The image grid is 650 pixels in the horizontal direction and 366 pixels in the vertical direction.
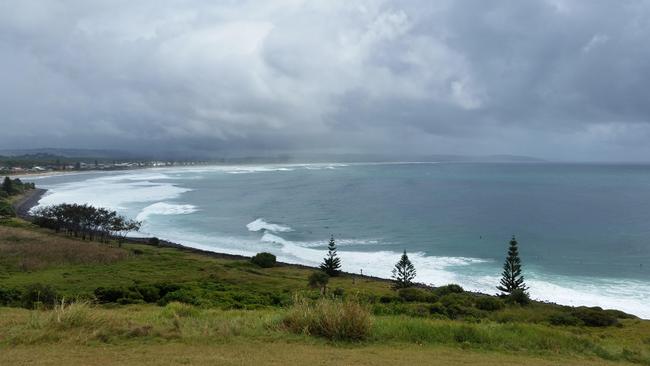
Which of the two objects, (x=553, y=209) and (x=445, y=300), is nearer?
(x=445, y=300)

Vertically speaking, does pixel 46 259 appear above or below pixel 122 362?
below

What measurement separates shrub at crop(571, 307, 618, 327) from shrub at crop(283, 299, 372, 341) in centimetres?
2196

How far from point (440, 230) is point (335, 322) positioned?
64521mm

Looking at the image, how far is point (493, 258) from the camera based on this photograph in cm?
5556

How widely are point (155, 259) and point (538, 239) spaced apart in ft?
166

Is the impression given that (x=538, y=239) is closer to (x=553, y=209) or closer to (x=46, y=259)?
(x=553, y=209)

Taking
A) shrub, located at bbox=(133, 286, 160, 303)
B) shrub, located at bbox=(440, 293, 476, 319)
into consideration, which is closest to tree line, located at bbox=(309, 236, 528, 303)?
shrub, located at bbox=(440, 293, 476, 319)

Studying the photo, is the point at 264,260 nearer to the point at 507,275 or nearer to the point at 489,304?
the point at 507,275

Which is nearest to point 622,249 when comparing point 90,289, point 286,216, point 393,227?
point 393,227

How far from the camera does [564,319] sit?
999 inches

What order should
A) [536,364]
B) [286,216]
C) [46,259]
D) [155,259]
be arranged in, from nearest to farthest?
[536,364] < [46,259] < [155,259] < [286,216]

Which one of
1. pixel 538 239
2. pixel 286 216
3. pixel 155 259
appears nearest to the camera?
pixel 155 259

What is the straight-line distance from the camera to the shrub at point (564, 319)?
2458 cm

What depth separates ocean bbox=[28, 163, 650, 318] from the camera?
47625 mm
